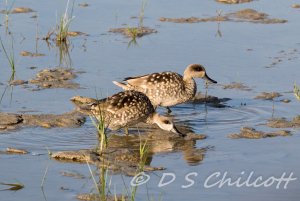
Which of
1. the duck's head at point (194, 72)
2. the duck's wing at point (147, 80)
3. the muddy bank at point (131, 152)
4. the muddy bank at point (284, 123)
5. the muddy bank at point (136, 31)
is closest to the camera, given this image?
the muddy bank at point (131, 152)

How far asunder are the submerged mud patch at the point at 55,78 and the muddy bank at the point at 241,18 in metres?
3.45

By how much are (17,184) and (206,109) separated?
4.10 m

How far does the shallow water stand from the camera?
926 cm

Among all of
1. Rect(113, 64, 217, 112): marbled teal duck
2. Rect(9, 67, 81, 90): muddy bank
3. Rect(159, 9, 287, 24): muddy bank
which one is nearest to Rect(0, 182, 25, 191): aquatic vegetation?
Rect(113, 64, 217, 112): marbled teal duck

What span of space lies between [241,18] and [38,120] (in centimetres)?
652

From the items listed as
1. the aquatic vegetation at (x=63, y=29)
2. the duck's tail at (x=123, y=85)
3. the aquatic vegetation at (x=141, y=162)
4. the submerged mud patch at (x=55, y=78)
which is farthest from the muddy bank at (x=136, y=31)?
the aquatic vegetation at (x=141, y=162)

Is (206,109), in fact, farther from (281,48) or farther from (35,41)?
(35,41)

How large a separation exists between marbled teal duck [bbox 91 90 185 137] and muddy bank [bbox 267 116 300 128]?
3.84ft

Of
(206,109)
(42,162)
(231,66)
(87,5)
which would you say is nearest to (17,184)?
(42,162)

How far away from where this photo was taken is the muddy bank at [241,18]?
54.7 feet

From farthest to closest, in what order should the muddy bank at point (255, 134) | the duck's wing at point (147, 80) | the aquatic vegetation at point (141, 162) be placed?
the duck's wing at point (147, 80), the muddy bank at point (255, 134), the aquatic vegetation at point (141, 162)

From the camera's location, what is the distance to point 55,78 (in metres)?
13.4

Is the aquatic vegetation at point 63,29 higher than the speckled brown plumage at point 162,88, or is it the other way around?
the aquatic vegetation at point 63,29

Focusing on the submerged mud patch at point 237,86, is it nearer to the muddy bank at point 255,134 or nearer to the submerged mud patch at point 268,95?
the submerged mud patch at point 268,95
